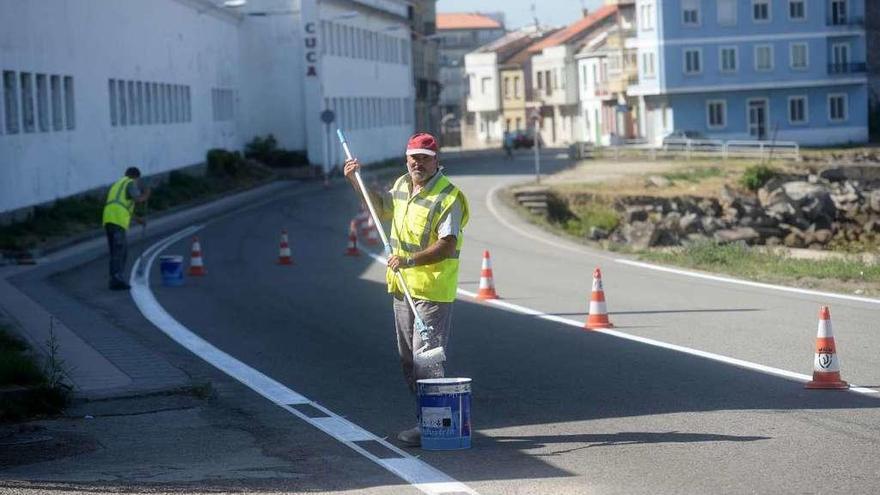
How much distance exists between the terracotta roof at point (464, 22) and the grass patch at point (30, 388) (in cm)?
16244

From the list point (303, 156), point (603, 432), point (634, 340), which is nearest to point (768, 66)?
point (303, 156)

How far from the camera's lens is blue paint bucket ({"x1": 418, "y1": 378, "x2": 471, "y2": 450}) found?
9523 mm

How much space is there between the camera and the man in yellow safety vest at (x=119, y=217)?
891 inches

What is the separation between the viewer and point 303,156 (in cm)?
6962

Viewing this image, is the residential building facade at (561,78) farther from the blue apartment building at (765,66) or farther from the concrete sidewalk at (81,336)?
the concrete sidewalk at (81,336)

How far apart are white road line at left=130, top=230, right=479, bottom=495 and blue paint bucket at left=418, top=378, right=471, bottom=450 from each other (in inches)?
8.7

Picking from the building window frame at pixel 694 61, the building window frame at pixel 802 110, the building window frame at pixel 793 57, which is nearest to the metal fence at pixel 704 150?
the building window frame at pixel 694 61

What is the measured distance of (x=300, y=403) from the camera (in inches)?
464

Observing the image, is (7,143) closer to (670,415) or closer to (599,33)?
(670,415)

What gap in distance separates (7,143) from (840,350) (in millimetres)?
25763

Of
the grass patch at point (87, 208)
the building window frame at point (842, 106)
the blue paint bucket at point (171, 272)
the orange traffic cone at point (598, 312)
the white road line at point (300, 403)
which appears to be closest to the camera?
the white road line at point (300, 403)

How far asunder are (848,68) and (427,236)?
78298mm

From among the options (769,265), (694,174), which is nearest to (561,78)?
(694,174)

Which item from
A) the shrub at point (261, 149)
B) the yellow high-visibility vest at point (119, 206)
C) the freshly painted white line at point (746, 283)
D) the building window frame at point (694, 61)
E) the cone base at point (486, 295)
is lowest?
the freshly painted white line at point (746, 283)
